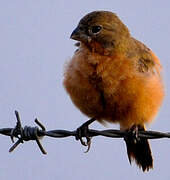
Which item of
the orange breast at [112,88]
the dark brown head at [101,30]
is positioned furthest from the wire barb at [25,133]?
the dark brown head at [101,30]

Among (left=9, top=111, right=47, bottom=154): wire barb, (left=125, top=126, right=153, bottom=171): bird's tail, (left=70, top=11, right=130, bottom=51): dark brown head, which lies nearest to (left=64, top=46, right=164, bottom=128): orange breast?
(left=70, top=11, right=130, bottom=51): dark brown head

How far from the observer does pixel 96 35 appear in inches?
281

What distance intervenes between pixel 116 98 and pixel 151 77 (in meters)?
0.67

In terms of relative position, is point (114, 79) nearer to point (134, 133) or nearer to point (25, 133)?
point (134, 133)

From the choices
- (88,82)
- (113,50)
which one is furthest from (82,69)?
(113,50)

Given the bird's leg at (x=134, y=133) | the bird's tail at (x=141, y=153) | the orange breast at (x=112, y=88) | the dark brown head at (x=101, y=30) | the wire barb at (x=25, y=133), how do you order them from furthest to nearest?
the bird's tail at (x=141, y=153) < the dark brown head at (x=101, y=30) < the bird's leg at (x=134, y=133) < the orange breast at (x=112, y=88) < the wire barb at (x=25, y=133)

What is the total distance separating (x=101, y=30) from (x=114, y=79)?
3.82ft

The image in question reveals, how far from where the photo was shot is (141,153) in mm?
7293

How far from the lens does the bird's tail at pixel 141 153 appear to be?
7.16 meters

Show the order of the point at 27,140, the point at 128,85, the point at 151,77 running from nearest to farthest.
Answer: the point at 27,140, the point at 128,85, the point at 151,77

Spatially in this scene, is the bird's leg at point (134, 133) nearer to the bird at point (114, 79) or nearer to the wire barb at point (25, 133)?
the bird at point (114, 79)

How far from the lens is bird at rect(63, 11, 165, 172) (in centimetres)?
639

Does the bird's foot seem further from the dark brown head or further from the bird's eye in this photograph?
the bird's eye

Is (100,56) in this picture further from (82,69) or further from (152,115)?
(152,115)
